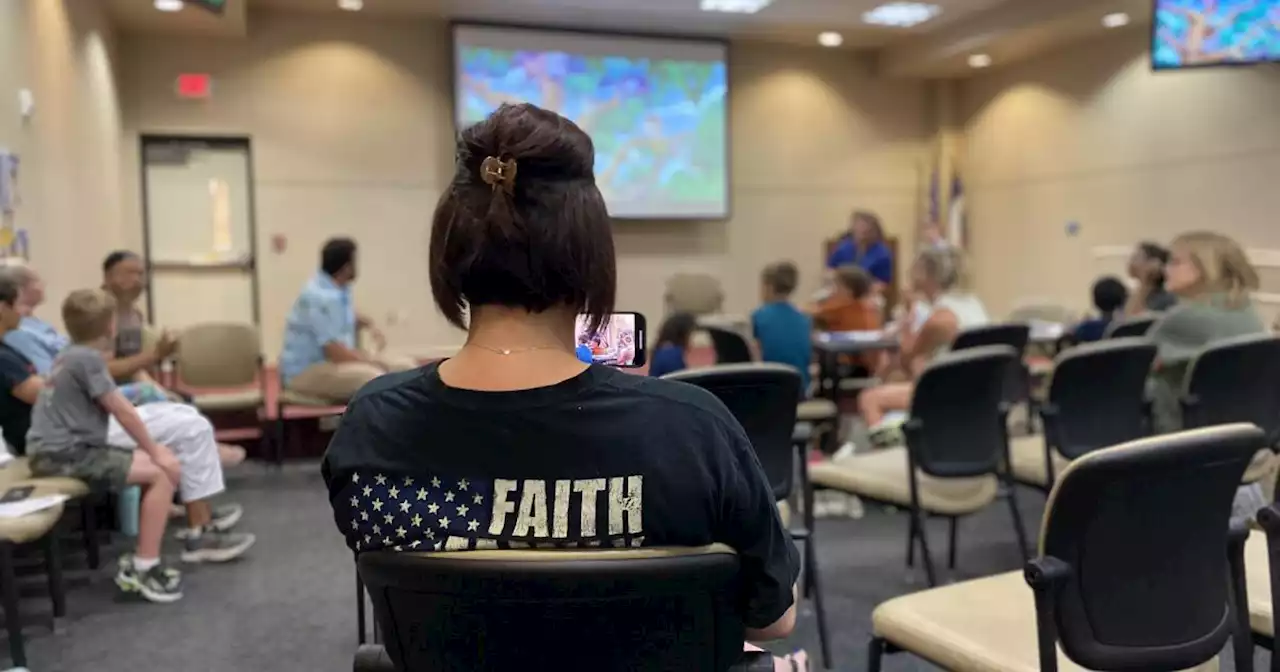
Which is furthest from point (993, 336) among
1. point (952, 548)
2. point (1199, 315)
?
point (952, 548)

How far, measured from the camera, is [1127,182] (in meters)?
8.39

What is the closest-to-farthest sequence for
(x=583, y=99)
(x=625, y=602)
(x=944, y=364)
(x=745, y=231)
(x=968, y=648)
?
(x=625, y=602), (x=968, y=648), (x=944, y=364), (x=583, y=99), (x=745, y=231)

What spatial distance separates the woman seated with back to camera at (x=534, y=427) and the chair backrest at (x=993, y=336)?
328cm

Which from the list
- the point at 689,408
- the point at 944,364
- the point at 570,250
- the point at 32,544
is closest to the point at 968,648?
the point at 689,408

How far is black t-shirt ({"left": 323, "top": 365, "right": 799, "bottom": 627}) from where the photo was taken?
1066 millimetres

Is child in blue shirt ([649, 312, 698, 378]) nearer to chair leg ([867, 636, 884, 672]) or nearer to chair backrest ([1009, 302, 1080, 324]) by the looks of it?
chair leg ([867, 636, 884, 672])

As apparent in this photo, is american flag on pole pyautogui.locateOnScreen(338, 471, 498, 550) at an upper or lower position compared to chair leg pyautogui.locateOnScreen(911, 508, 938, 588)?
upper

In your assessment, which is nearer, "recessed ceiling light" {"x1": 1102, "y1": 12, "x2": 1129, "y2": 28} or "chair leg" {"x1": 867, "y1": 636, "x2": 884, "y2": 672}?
"chair leg" {"x1": 867, "y1": 636, "x2": 884, "y2": 672}

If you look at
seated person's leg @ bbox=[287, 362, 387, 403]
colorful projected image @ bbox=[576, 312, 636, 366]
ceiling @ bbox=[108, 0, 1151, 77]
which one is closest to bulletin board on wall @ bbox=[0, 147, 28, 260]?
seated person's leg @ bbox=[287, 362, 387, 403]

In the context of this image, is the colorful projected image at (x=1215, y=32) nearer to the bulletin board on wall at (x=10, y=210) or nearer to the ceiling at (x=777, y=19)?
the ceiling at (x=777, y=19)

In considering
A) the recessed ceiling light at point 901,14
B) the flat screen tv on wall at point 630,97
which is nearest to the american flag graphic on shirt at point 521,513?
the flat screen tv on wall at point 630,97

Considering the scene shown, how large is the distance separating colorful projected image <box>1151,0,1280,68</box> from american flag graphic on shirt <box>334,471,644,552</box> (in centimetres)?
692

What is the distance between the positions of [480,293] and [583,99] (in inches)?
319

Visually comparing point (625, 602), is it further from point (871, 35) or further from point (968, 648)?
point (871, 35)
